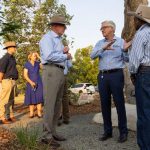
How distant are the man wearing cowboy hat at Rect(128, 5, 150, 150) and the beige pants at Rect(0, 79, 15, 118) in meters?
5.83

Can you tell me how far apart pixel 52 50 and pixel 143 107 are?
6.42 ft

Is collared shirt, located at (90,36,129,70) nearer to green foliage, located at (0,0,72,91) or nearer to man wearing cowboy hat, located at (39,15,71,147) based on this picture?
man wearing cowboy hat, located at (39,15,71,147)

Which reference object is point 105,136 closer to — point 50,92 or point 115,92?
point 115,92

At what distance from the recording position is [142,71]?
6.21m

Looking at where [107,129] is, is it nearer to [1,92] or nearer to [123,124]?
[123,124]

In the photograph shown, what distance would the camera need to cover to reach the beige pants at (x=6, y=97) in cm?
1160

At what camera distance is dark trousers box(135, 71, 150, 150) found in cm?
616

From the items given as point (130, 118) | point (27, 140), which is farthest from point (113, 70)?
point (27, 140)

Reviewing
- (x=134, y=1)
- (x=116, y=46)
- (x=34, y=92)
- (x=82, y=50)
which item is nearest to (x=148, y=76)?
(x=116, y=46)

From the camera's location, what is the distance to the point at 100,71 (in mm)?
8102

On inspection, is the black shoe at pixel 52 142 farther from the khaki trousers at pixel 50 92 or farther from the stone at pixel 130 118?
the stone at pixel 130 118

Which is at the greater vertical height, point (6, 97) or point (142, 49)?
point (142, 49)

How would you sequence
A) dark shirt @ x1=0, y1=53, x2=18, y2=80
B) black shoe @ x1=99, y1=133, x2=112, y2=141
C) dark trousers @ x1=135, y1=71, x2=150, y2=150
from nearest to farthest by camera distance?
dark trousers @ x1=135, y1=71, x2=150, y2=150 < black shoe @ x1=99, y1=133, x2=112, y2=141 < dark shirt @ x1=0, y1=53, x2=18, y2=80

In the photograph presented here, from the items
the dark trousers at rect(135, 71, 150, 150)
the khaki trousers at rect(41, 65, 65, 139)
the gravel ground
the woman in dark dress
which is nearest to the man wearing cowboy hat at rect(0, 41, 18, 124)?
the woman in dark dress
